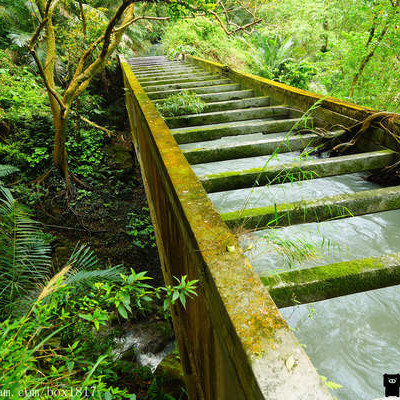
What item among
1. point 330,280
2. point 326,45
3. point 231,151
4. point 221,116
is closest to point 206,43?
point 326,45

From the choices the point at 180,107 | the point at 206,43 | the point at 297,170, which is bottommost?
the point at 297,170

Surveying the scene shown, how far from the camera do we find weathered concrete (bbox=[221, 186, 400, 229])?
1737 mm

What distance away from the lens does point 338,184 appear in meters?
3.82

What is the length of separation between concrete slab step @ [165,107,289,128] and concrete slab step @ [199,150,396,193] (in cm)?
179

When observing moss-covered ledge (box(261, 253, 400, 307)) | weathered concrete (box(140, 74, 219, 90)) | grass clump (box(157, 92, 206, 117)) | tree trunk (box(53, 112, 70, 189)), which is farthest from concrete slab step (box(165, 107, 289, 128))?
tree trunk (box(53, 112, 70, 189))

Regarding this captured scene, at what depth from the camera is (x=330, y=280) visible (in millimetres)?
1244

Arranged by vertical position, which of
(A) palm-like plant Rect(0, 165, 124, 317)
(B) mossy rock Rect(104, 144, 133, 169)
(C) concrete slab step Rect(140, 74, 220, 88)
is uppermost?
(C) concrete slab step Rect(140, 74, 220, 88)

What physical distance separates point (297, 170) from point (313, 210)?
2.35 ft

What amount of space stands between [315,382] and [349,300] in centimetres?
238

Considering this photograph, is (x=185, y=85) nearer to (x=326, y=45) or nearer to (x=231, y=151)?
(x=231, y=151)

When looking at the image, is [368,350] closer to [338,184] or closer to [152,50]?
[338,184]

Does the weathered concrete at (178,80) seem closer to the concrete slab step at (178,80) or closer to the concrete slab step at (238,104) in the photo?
the concrete slab step at (178,80)

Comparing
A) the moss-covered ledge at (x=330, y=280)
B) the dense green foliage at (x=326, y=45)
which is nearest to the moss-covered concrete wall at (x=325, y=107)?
the moss-covered ledge at (x=330, y=280)

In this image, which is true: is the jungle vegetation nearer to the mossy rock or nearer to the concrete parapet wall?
the mossy rock
